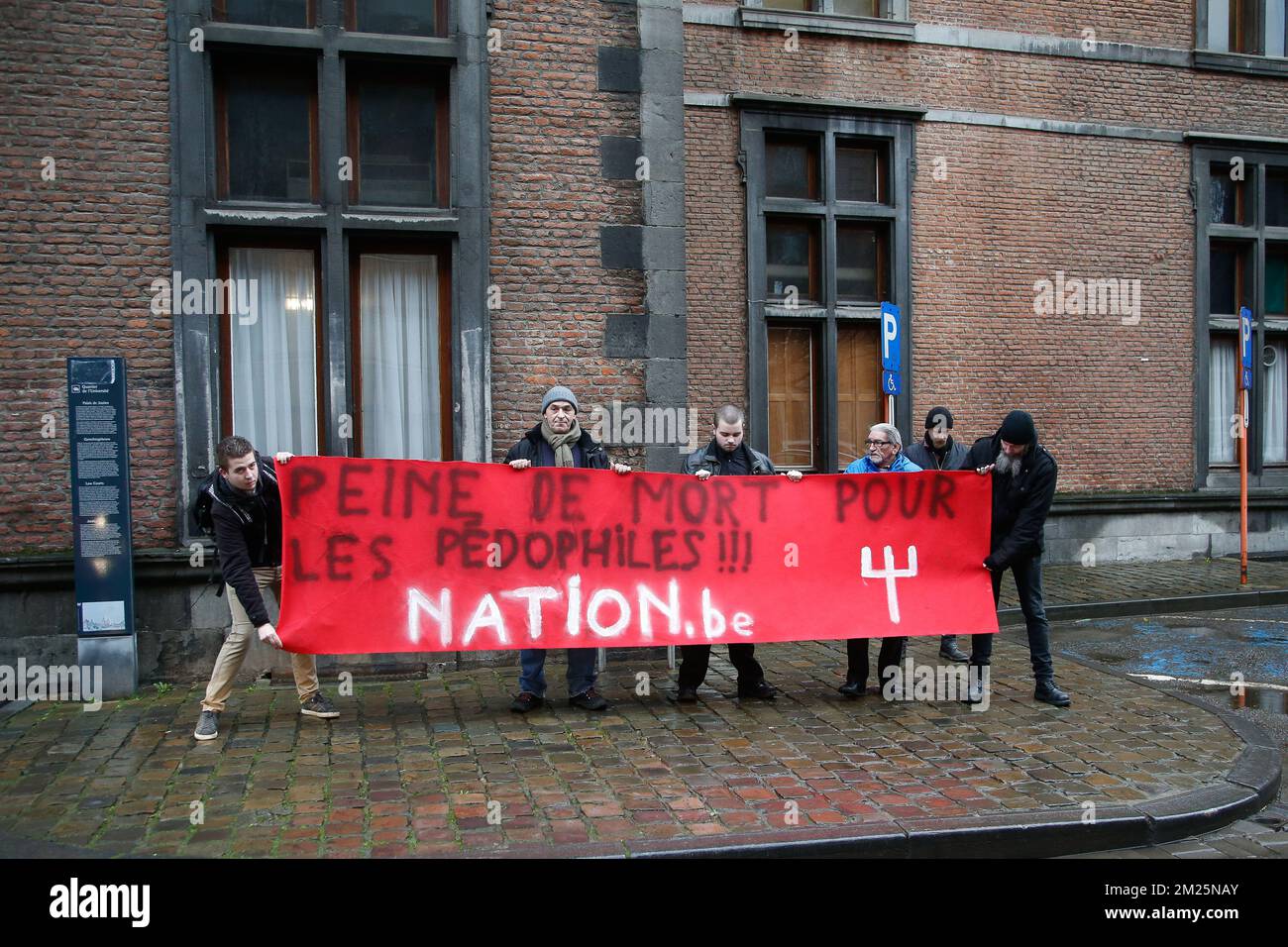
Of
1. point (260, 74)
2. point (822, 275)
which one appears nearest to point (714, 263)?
point (822, 275)

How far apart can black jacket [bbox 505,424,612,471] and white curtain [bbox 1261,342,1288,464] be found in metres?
12.3

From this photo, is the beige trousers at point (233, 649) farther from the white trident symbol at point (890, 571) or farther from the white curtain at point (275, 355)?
the white trident symbol at point (890, 571)

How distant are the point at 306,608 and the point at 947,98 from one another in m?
10.5

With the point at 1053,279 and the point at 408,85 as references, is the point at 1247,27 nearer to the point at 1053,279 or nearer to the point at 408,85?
the point at 1053,279

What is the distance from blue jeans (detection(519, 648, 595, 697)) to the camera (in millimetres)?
7102

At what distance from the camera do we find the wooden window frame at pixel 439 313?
342 inches

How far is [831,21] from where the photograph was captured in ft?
41.3

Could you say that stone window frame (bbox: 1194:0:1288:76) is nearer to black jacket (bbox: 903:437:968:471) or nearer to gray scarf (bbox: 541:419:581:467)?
black jacket (bbox: 903:437:968:471)

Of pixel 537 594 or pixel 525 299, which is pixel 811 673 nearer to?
pixel 537 594

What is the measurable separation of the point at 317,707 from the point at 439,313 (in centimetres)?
359

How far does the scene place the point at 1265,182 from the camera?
14852mm

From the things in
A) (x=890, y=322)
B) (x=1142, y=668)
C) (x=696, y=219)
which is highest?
(x=696, y=219)

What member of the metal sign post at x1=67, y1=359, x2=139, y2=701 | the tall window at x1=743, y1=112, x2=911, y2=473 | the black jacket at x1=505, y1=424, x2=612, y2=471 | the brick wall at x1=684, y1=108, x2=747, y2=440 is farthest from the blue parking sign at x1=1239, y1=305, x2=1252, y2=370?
the metal sign post at x1=67, y1=359, x2=139, y2=701

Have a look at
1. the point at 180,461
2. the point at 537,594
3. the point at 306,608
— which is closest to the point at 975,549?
the point at 537,594
